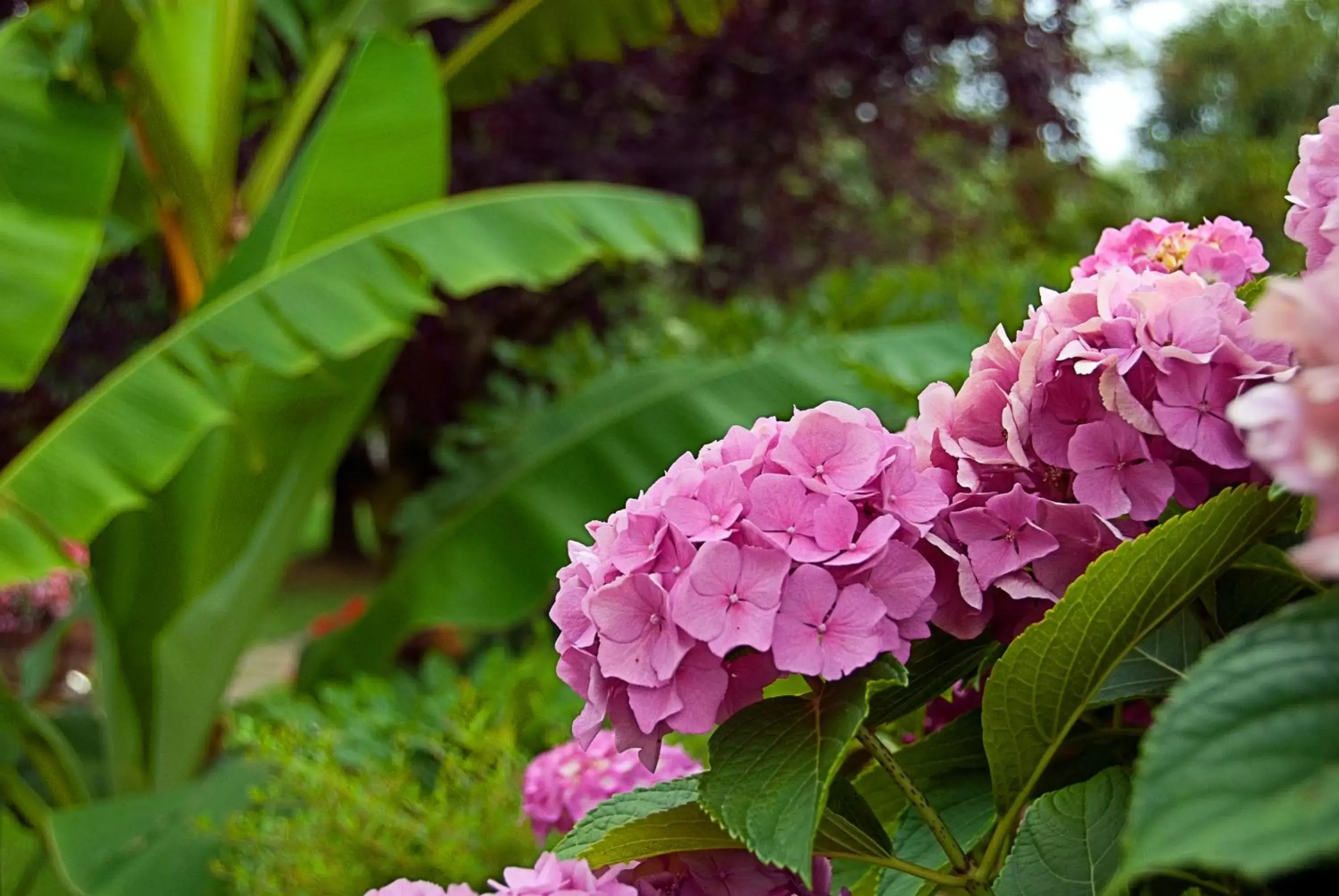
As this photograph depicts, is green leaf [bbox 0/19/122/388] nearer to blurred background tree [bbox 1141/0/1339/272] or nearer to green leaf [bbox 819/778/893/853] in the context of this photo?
green leaf [bbox 819/778/893/853]

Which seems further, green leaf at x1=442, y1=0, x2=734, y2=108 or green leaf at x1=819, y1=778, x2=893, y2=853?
green leaf at x1=442, y1=0, x2=734, y2=108

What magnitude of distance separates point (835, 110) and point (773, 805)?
14.9 feet

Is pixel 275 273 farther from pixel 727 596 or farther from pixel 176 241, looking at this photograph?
pixel 727 596

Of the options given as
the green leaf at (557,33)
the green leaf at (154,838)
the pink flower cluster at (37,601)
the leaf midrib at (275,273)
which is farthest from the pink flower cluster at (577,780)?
the pink flower cluster at (37,601)

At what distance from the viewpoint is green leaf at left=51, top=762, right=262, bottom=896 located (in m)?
1.83

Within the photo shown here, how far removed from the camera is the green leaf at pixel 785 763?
0.47 meters

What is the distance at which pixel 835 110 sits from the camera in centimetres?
474

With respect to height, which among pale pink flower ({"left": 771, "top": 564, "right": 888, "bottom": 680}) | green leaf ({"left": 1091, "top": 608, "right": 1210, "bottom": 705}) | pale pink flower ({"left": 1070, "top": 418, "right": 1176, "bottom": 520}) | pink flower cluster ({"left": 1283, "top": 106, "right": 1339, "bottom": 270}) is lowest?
green leaf ({"left": 1091, "top": 608, "right": 1210, "bottom": 705})

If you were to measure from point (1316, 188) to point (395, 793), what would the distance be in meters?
1.33

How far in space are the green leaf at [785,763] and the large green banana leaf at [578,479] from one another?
195cm

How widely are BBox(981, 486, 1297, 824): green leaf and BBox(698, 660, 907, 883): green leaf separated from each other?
2.6 inches

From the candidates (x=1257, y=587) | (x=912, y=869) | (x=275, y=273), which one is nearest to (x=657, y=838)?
(x=912, y=869)

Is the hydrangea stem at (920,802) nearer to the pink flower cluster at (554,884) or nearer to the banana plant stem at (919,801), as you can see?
the banana plant stem at (919,801)

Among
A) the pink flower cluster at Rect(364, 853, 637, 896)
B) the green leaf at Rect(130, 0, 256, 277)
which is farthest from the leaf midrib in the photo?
the pink flower cluster at Rect(364, 853, 637, 896)
